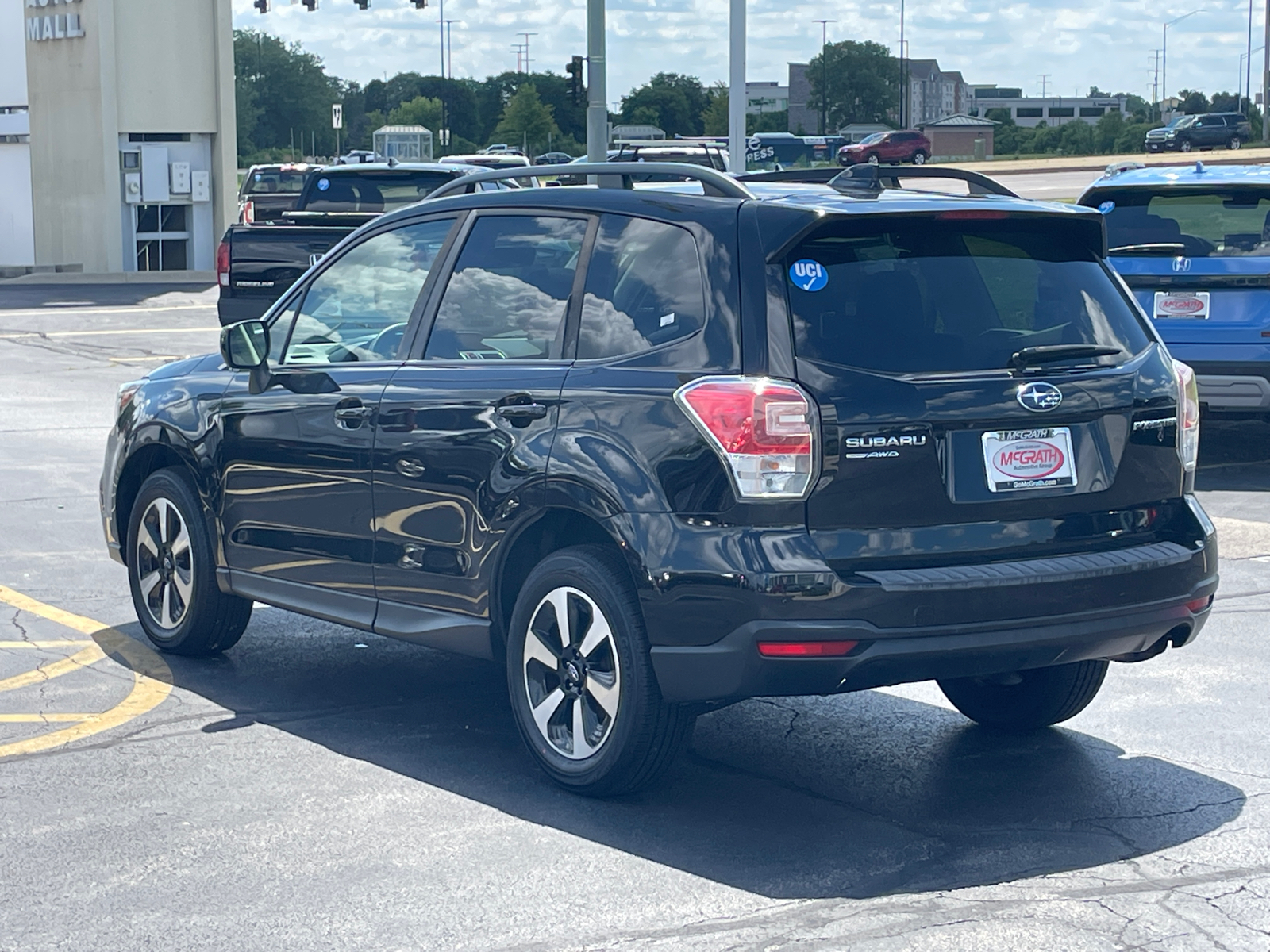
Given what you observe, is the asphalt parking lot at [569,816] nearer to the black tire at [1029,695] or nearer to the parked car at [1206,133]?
the black tire at [1029,695]

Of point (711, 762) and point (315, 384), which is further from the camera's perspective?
point (315, 384)

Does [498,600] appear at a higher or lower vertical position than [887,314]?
lower

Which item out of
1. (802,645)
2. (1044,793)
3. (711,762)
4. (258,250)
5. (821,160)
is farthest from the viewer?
(821,160)

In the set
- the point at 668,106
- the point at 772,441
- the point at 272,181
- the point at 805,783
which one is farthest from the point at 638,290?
the point at 668,106

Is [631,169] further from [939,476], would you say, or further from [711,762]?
[711,762]

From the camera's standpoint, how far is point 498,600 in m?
5.76

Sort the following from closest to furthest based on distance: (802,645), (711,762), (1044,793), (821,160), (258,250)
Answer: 1. (802,645)
2. (1044,793)
3. (711,762)
4. (258,250)
5. (821,160)

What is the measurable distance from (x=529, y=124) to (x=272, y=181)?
83.3 metres

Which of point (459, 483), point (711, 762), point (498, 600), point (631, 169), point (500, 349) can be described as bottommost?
point (711, 762)

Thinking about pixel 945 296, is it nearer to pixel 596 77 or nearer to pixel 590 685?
pixel 590 685

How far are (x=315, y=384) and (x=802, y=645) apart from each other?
2357mm

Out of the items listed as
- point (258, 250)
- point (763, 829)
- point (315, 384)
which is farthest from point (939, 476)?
point (258, 250)

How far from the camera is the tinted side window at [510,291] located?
5.73 metres

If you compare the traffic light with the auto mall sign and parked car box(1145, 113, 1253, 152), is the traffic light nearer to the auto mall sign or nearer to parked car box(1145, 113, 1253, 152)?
the auto mall sign
